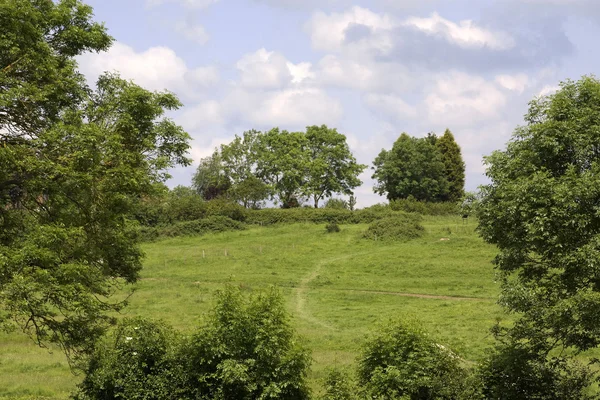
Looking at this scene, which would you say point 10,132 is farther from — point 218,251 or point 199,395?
point 218,251

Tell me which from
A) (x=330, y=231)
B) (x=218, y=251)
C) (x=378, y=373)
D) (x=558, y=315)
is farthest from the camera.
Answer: (x=330, y=231)

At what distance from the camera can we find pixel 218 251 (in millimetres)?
59656

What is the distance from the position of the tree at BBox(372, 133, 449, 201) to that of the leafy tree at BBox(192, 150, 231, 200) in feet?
92.7

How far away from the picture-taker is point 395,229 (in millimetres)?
63750

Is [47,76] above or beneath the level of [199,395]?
above

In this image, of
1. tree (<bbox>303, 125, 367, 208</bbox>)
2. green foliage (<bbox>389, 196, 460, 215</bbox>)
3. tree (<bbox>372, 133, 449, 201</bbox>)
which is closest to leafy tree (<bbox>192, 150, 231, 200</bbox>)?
tree (<bbox>303, 125, 367, 208</bbox>)

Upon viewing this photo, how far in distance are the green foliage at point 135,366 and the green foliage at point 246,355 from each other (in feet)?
1.64

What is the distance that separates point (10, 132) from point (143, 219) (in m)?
56.7

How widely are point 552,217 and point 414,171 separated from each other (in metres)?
81.6

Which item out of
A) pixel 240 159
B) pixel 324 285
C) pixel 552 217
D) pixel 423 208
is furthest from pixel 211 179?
pixel 552 217

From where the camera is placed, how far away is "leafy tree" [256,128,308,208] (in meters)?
97.4

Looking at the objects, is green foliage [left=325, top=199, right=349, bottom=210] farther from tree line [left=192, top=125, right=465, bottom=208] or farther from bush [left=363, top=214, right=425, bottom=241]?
bush [left=363, top=214, right=425, bottom=241]

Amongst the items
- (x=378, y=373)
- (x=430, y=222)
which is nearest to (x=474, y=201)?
(x=378, y=373)

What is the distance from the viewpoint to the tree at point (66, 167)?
15.7 meters
